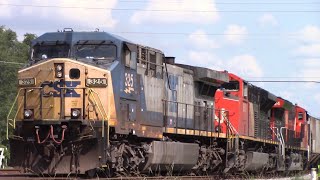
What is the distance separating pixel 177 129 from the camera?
1694 centimetres

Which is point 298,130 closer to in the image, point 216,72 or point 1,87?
point 216,72

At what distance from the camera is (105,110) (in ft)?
42.9

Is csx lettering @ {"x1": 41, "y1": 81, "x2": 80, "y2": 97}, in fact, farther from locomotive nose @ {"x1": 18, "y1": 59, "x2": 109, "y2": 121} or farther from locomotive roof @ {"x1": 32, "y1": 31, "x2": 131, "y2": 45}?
locomotive roof @ {"x1": 32, "y1": 31, "x2": 131, "y2": 45}

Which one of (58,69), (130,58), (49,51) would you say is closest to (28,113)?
(58,69)

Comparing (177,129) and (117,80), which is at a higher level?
(117,80)

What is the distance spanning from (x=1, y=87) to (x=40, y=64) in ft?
150

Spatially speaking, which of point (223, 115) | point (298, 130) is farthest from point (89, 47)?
point (298, 130)

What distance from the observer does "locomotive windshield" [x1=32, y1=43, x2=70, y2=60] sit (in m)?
13.9

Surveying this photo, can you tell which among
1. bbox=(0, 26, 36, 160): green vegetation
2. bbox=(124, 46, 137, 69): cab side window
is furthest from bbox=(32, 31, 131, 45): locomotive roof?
bbox=(0, 26, 36, 160): green vegetation

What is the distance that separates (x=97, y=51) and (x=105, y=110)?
1.61 m

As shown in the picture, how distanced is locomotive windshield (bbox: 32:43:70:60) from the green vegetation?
114 ft

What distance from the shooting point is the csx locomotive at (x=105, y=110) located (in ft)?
42.7

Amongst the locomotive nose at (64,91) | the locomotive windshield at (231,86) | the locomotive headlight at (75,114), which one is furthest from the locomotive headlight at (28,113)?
the locomotive windshield at (231,86)

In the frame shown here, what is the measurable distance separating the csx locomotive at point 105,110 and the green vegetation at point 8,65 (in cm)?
3288
